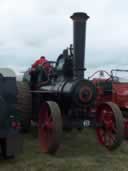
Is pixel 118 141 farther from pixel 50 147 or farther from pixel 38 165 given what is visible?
pixel 38 165

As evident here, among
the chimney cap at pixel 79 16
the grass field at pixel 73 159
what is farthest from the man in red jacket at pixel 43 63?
the chimney cap at pixel 79 16

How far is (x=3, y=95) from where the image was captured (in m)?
6.00

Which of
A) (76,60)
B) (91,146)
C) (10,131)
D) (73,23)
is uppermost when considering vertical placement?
(73,23)

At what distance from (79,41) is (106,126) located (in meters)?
1.60

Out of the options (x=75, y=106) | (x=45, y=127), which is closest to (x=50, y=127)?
(x=45, y=127)

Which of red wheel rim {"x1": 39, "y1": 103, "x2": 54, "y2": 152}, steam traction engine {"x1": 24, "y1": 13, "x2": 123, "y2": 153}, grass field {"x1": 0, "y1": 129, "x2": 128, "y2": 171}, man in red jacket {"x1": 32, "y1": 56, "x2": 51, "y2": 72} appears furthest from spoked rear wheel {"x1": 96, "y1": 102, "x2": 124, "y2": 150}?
man in red jacket {"x1": 32, "y1": 56, "x2": 51, "y2": 72}

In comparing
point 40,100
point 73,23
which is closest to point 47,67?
point 40,100

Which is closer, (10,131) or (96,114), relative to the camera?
(10,131)

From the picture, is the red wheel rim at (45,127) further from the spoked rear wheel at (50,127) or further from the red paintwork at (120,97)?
the red paintwork at (120,97)

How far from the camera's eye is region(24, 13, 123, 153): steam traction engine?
672 centimetres

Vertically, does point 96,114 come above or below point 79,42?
below

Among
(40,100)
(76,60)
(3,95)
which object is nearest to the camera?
(3,95)

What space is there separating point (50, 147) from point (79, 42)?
1.95m

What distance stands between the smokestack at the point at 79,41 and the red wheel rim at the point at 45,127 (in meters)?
0.85
